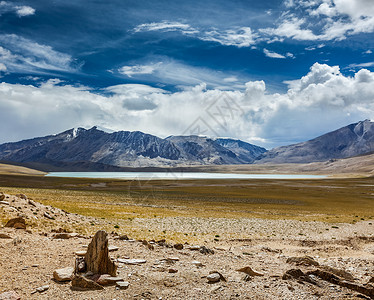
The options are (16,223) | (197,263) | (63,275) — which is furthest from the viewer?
(16,223)

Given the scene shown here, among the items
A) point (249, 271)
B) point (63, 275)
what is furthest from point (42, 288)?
point (249, 271)

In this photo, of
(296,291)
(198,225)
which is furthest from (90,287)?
(198,225)

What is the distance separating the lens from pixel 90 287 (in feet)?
32.7

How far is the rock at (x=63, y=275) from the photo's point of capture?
33.9 feet

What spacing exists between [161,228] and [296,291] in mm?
20253

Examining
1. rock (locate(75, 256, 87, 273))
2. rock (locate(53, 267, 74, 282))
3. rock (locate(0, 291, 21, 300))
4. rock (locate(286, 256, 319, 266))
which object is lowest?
rock (locate(286, 256, 319, 266))

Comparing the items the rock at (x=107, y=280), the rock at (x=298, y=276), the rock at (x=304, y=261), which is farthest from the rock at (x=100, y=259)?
the rock at (x=304, y=261)

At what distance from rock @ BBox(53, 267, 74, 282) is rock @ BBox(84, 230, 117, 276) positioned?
2.22ft

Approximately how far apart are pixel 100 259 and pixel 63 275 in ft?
4.39

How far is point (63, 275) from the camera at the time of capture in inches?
411

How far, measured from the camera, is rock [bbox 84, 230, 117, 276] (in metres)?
10.9

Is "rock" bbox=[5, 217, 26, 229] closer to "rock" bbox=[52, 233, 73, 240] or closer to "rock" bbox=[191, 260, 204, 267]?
"rock" bbox=[52, 233, 73, 240]

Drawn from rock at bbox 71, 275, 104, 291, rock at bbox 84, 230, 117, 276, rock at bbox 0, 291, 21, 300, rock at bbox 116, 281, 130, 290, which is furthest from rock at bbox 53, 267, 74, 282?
rock at bbox 116, 281, 130, 290

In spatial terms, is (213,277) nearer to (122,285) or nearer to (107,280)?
(122,285)
